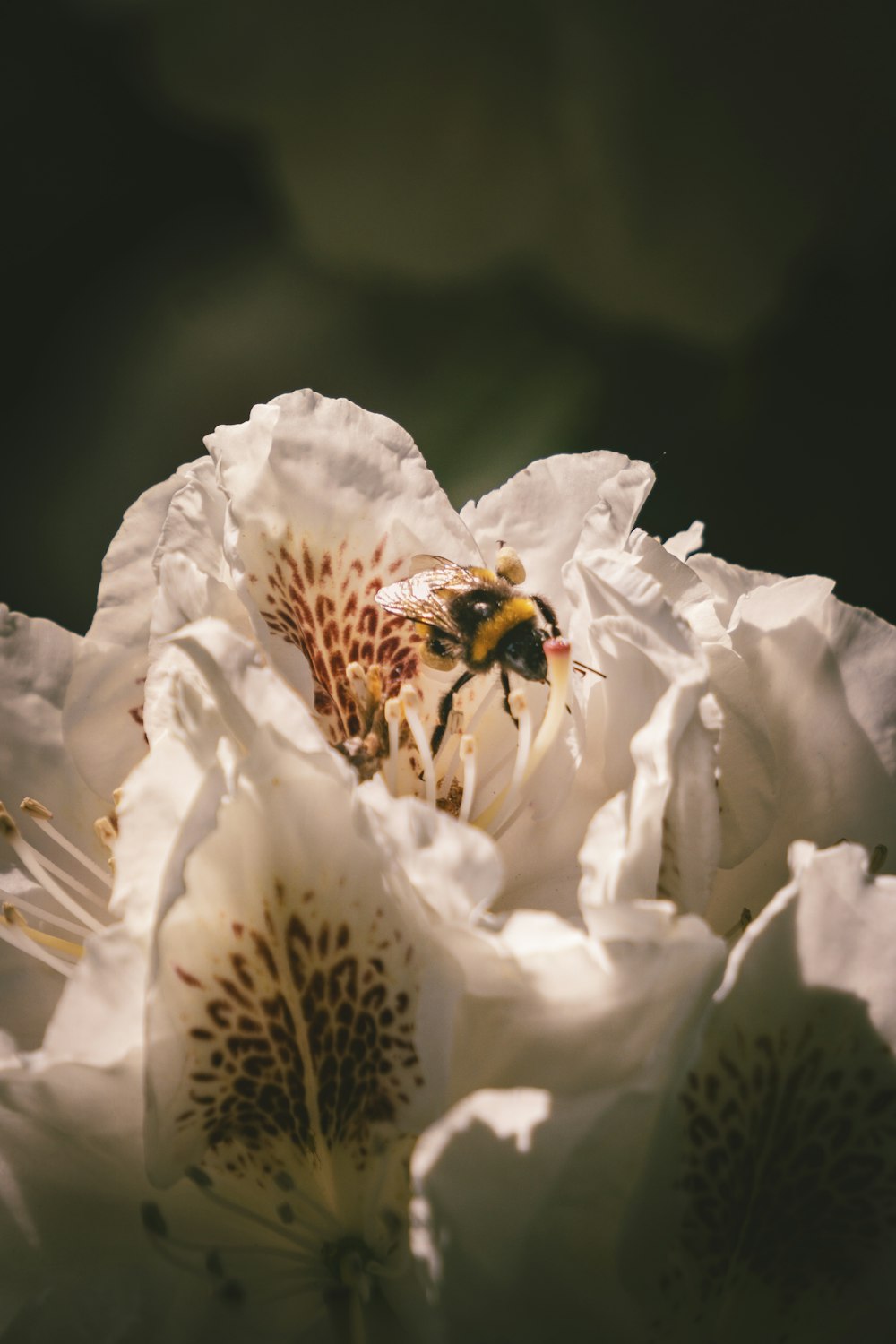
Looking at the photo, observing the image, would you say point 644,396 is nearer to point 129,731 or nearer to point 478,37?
point 478,37

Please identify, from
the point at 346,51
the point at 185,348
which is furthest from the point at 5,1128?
the point at 346,51

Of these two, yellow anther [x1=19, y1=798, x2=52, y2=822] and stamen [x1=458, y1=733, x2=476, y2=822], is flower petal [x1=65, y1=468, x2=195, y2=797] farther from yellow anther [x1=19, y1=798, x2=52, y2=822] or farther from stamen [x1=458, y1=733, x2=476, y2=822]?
stamen [x1=458, y1=733, x2=476, y2=822]

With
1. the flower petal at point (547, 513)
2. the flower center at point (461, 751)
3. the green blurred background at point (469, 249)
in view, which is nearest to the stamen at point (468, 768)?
the flower center at point (461, 751)

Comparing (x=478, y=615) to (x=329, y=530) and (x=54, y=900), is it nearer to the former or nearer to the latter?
(x=329, y=530)

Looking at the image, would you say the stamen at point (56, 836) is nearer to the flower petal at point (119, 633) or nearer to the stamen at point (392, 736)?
the flower petal at point (119, 633)

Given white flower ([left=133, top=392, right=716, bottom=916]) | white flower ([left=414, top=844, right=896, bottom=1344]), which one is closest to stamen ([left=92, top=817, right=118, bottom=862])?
white flower ([left=133, top=392, right=716, bottom=916])
